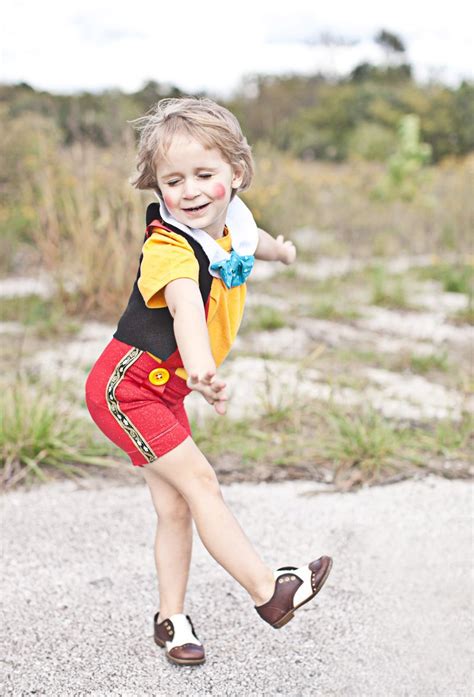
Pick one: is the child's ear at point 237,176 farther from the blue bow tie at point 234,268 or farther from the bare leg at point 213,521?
the bare leg at point 213,521

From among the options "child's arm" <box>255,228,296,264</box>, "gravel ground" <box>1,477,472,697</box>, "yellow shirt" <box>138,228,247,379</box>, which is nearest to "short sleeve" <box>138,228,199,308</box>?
"yellow shirt" <box>138,228,247,379</box>

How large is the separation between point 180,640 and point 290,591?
357 millimetres

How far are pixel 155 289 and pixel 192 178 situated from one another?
260 mm

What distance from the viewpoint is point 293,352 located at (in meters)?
4.81

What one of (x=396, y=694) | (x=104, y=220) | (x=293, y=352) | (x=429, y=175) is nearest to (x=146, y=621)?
(x=396, y=694)

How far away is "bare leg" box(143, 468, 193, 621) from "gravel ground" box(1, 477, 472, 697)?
16 centimetres

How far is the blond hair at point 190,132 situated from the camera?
1853 millimetres

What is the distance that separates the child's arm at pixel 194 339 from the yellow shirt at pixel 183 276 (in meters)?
0.03

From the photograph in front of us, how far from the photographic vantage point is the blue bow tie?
1.90 meters

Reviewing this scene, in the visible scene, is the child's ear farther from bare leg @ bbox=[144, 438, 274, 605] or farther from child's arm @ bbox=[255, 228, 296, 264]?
bare leg @ bbox=[144, 438, 274, 605]

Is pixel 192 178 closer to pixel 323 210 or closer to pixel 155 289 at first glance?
pixel 155 289

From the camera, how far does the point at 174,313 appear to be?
1.78m

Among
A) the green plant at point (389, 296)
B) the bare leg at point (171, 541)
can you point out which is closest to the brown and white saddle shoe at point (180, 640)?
the bare leg at point (171, 541)

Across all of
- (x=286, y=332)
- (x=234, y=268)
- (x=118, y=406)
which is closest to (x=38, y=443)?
(x=118, y=406)
